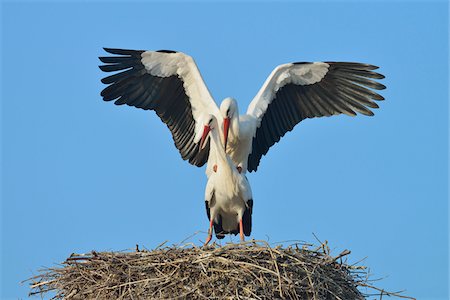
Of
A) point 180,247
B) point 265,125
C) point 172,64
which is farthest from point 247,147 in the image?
point 180,247

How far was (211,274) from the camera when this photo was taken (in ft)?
20.9

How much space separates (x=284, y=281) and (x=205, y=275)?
56 centimetres

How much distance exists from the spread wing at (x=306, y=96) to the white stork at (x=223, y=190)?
78cm

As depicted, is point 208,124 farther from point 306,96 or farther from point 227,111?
point 306,96

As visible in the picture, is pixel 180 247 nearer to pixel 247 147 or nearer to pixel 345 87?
pixel 247 147

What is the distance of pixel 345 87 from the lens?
916 cm

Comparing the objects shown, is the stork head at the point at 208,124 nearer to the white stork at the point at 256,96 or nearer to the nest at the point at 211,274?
the white stork at the point at 256,96

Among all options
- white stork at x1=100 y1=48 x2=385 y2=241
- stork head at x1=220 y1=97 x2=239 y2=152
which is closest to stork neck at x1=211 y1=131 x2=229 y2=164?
stork head at x1=220 y1=97 x2=239 y2=152

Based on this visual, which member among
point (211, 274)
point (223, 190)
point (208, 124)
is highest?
point (208, 124)

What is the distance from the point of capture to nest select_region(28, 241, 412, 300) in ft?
20.7

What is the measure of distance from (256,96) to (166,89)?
0.91 m

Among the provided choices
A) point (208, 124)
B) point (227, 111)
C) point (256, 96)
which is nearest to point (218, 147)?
point (208, 124)

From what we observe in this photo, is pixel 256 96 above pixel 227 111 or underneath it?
above

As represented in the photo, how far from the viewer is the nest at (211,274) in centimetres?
631
